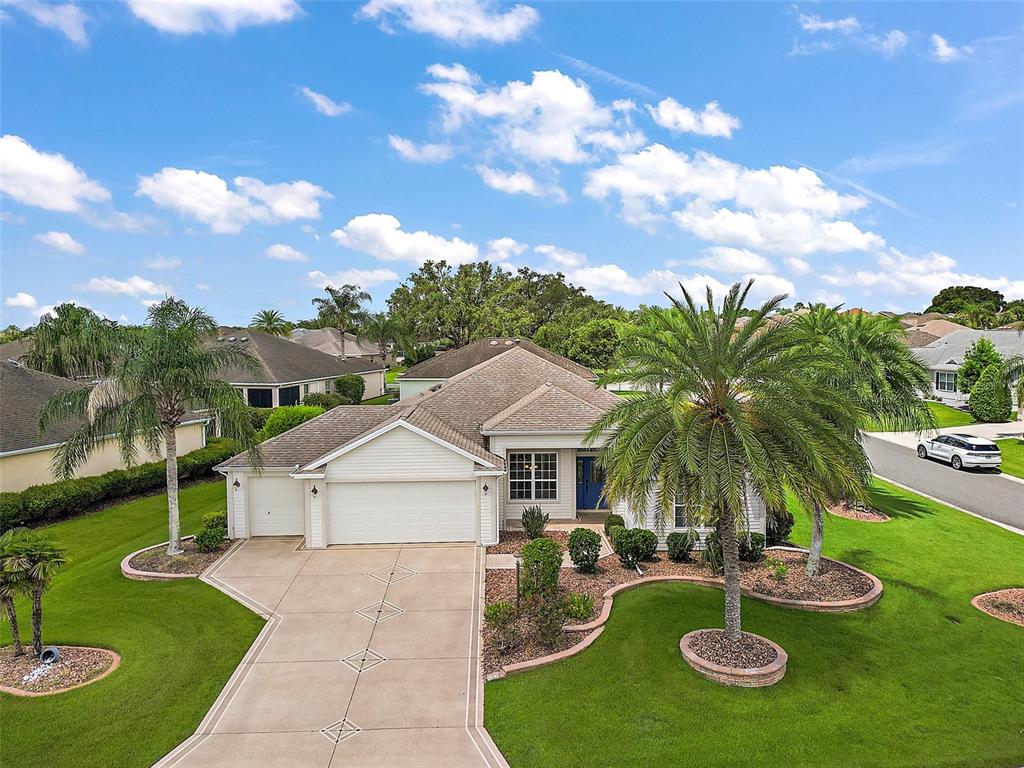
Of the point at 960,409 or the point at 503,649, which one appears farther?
the point at 960,409

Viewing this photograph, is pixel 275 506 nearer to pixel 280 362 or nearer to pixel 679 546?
pixel 679 546

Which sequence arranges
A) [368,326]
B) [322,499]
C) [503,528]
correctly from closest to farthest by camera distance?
[322,499]
[503,528]
[368,326]

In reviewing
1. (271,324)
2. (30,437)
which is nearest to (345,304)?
(271,324)

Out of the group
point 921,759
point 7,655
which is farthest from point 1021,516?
point 7,655

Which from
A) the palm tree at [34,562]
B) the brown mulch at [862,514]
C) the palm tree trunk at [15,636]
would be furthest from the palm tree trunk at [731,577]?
the palm tree trunk at [15,636]

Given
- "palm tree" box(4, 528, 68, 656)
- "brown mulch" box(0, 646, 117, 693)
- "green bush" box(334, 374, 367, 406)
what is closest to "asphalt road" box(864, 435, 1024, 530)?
"brown mulch" box(0, 646, 117, 693)

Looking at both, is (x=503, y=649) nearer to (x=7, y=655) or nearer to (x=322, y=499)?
(x=322, y=499)

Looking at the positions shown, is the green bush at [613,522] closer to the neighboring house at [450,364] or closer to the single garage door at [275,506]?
the single garage door at [275,506]
